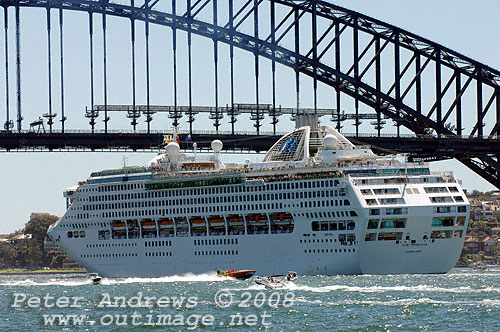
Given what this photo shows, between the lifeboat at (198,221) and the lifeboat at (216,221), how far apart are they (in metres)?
0.77

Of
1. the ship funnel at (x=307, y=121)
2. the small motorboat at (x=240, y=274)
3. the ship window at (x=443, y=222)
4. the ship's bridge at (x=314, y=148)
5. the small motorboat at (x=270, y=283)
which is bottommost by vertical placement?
the small motorboat at (x=270, y=283)

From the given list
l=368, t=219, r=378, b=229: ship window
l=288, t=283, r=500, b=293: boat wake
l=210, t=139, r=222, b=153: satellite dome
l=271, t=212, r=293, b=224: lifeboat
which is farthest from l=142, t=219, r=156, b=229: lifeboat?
l=288, t=283, r=500, b=293: boat wake

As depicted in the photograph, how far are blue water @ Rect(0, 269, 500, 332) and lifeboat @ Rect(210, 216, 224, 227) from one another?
11.7 meters

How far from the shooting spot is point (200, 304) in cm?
7194

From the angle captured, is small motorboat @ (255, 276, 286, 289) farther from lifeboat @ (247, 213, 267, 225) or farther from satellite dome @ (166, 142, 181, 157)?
satellite dome @ (166, 142, 181, 157)

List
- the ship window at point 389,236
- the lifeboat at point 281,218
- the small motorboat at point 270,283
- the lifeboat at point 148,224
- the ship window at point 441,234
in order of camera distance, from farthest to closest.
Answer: the lifeboat at point 148,224, the lifeboat at point 281,218, the ship window at point 441,234, the ship window at point 389,236, the small motorboat at point 270,283

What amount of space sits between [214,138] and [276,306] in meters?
53.9

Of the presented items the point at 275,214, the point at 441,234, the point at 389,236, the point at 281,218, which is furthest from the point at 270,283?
the point at 441,234

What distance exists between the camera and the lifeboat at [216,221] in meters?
104

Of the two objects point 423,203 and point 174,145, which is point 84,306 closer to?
point 423,203

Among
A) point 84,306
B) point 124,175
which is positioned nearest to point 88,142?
point 124,175

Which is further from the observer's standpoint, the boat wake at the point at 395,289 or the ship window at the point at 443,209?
the ship window at the point at 443,209

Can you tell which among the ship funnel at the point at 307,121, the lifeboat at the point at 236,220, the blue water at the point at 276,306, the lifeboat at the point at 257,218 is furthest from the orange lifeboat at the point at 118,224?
the blue water at the point at 276,306

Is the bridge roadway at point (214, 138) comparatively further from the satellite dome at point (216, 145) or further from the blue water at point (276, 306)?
the blue water at point (276, 306)
